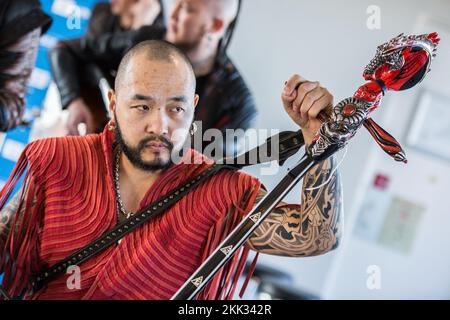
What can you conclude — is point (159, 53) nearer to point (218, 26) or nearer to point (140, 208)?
point (140, 208)

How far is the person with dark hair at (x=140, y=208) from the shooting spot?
989 millimetres

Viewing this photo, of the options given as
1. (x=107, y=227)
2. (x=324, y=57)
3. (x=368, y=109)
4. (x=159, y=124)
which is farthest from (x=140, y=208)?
(x=324, y=57)

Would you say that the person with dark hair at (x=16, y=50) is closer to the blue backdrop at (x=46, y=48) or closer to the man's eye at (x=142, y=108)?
the blue backdrop at (x=46, y=48)

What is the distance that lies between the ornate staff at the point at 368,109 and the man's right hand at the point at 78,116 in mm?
1119

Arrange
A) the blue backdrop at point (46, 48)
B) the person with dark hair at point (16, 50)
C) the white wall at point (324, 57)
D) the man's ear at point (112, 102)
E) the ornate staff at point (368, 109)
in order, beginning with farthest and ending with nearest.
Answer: the blue backdrop at point (46, 48)
the person with dark hair at point (16, 50)
the white wall at point (324, 57)
the man's ear at point (112, 102)
the ornate staff at point (368, 109)

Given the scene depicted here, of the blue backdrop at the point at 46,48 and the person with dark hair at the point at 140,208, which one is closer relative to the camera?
the person with dark hair at the point at 140,208

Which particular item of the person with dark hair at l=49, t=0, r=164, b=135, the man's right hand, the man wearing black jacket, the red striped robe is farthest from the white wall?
the red striped robe

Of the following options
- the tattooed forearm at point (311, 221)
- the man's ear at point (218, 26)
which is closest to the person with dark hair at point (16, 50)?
the man's ear at point (218, 26)

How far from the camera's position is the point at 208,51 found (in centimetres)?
197

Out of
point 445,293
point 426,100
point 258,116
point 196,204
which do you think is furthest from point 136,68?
point 445,293

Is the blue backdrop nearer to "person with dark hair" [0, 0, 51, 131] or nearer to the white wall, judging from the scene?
"person with dark hair" [0, 0, 51, 131]

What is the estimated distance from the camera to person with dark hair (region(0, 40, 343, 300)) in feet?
3.25

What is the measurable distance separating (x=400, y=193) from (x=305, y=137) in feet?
4.51

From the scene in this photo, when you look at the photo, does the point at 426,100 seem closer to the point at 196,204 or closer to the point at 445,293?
the point at 445,293
